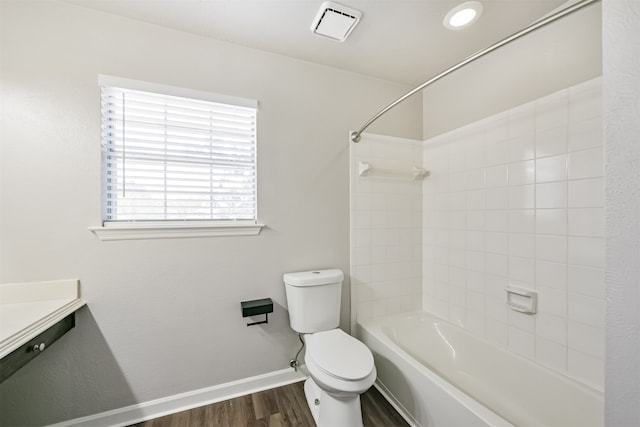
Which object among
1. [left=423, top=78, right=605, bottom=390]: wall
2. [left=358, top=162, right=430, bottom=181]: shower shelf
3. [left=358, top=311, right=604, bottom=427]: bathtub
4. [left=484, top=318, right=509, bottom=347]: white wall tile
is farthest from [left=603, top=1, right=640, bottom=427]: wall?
[left=358, top=162, right=430, bottom=181]: shower shelf

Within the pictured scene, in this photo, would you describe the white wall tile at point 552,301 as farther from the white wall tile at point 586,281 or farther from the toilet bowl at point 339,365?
the toilet bowl at point 339,365

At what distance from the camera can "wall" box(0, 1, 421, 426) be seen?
4.17ft

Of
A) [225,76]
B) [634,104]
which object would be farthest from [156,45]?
[634,104]

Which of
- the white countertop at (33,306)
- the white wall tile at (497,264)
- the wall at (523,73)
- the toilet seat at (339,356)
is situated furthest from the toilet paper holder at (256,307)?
the wall at (523,73)

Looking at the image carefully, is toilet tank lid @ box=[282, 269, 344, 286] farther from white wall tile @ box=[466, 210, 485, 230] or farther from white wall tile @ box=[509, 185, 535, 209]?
white wall tile @ box=[509, 185, 535, 209]

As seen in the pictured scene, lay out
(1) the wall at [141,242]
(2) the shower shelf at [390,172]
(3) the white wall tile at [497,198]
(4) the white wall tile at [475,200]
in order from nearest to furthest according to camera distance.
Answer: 1. (1) the wall at [141,242]
2. (3) the white wall tile at [497,198]
3. (4) the white wall tile at [475,200]
4. (2) the shower shelf at [390,172]

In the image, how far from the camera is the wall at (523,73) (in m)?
1.24

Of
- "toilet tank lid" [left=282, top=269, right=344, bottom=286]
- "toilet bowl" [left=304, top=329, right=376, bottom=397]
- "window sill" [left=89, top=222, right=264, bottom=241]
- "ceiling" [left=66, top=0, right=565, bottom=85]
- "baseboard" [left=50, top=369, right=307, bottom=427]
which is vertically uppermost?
"ceiling" [left=66, top=0, right=565, bottom=85]

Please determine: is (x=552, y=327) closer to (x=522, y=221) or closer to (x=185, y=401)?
(x=522, y=221)

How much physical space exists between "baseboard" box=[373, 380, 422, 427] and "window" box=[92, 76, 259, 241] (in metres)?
1.43

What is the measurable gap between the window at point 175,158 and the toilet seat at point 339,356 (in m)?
0.88

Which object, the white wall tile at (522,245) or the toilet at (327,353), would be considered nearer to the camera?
the toilet at (327,353)

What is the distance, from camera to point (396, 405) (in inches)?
61.5

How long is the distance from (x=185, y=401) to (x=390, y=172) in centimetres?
214
